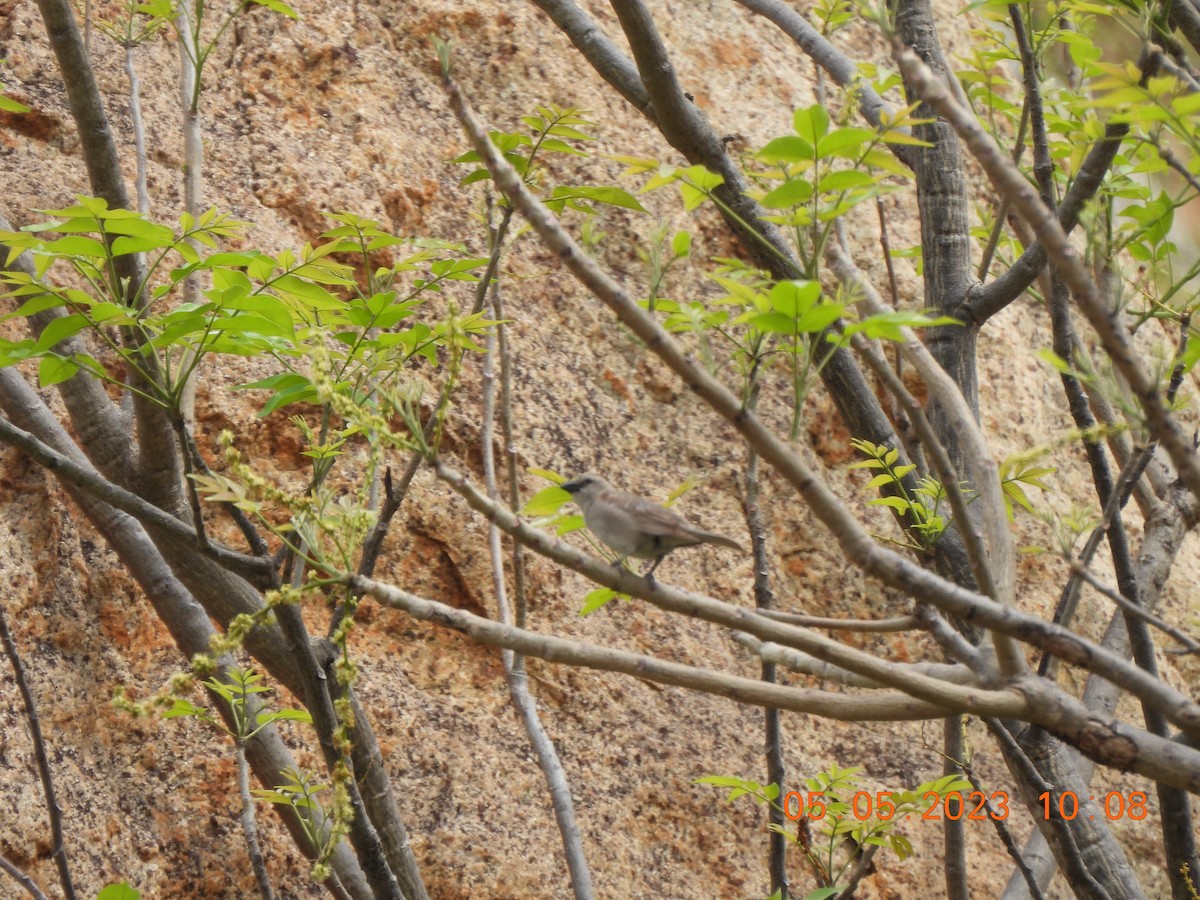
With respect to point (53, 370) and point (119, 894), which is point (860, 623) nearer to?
point (119, 894)

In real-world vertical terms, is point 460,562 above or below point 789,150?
below

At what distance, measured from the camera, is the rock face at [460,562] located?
12.3ft

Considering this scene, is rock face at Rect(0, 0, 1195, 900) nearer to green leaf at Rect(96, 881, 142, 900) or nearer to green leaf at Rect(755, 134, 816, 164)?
green leaf at Rect(96, 881, 142, 900)

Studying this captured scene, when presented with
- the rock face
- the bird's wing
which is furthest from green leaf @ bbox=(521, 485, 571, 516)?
the rock face

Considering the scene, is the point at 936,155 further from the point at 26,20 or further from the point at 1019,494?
the point at 26,20

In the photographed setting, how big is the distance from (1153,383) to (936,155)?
2049 millimetres

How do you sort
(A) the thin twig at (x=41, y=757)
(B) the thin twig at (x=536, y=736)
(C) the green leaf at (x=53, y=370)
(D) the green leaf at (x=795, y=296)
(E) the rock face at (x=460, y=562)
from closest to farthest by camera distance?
(D) the green leaf at (x=795, y=296), (C) the green leaf at (x=53, y=370), (A) the thin twig at (x=41, y=757), (B) the thin twig at (x=536, y=736), (E) the rock face at (x=460, y=562)

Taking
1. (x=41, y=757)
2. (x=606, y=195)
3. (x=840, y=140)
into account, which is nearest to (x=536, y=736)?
(x=41, y=757)

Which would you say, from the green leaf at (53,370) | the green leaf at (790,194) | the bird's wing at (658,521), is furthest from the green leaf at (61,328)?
the green leaf at (790,194)

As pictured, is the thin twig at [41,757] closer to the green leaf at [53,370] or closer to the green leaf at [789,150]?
the green leaf at [53,370]

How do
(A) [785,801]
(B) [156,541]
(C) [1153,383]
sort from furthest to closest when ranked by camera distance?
(A) [785,801] < (B) [156,541] < (C) [1153,383]

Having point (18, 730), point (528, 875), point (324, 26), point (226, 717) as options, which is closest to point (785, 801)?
point (528, 875)

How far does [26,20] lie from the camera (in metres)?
4.58

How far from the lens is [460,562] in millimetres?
4496
